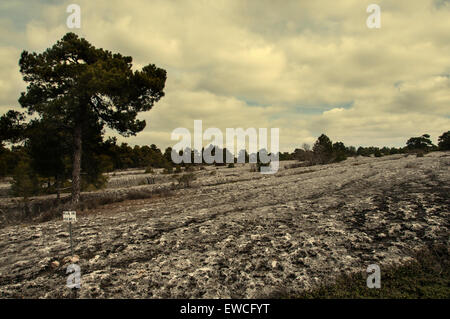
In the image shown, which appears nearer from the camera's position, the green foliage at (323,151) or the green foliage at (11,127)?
the green foliage at (11,127)

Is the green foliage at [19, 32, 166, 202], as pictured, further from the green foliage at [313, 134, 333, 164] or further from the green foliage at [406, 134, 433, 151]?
the green foliage at [406, 134, 433, 151]

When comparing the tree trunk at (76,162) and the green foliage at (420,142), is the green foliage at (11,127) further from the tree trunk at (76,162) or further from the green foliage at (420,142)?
the green foliage at (420,142)

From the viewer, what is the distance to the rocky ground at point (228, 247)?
6.50 m

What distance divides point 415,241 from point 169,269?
7927 mm

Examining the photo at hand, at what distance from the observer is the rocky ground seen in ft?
21.3

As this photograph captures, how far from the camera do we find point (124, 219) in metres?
13.1
